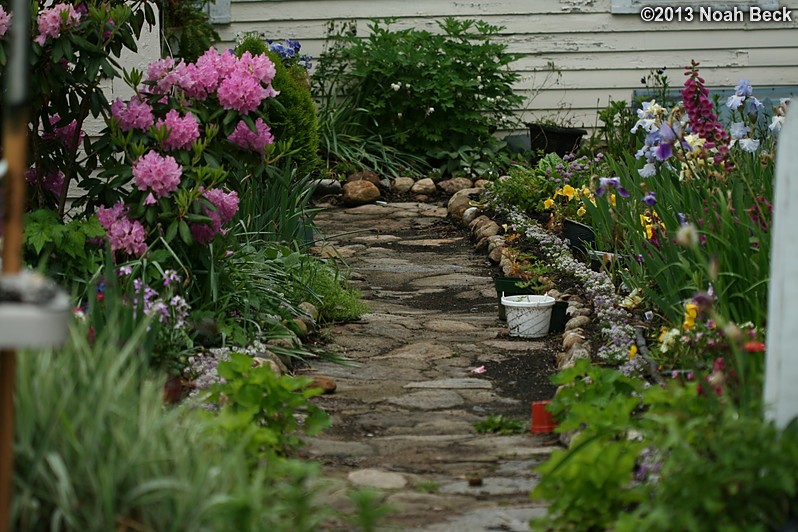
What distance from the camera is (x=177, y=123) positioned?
15.2ft

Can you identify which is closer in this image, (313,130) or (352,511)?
(352,511)

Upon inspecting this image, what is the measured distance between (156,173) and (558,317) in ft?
6.77

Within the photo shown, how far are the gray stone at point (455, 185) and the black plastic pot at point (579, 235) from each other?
9.16 ft

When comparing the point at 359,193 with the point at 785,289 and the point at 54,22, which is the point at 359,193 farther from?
the point at 785,289

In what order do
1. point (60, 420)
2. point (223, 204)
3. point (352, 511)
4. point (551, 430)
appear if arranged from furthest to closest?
point (223, 204), point (551, 430), point (352, 511), point (60, 420)

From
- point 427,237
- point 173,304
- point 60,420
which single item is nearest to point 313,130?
point 427,237

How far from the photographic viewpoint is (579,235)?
6.50 metres

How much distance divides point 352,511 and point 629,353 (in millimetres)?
1616

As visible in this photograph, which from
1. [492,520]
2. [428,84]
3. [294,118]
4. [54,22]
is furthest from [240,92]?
[428,84]

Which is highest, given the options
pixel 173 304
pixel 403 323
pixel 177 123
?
pixel 177 123

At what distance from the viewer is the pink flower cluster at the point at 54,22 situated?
14.9ft

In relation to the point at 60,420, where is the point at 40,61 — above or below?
above

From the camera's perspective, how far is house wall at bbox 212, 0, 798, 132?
10.1 metres

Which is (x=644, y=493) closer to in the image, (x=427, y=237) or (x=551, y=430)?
(x=551, y=430)
